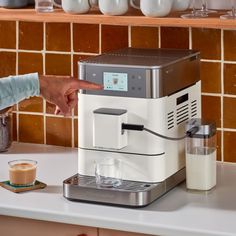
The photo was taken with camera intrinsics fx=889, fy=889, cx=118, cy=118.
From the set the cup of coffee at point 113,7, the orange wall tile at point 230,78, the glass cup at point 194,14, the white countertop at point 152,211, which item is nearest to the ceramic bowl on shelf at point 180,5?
the glass cup at point 194,14

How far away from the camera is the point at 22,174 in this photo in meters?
2.91

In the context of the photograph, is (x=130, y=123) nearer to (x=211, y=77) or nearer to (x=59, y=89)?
(x=59, y=89)

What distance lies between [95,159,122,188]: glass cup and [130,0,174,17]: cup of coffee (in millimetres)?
488

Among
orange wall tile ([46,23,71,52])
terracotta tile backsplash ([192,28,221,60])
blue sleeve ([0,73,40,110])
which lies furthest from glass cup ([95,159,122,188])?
orange wall tile ([46,23,71,52])

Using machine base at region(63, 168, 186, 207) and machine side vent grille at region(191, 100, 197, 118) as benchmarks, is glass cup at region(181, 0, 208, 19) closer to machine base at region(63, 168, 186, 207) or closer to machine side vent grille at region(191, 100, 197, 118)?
machine side vent grille at region(191, 100, 197, 118)

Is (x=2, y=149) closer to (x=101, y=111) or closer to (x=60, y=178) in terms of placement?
(x=60, y=178)

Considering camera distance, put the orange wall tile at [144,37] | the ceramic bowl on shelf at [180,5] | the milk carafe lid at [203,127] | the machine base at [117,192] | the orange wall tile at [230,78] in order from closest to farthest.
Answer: the machine base at [117,192], the milk carafe lid at [203,127], the ceramic bowl on shelf at [180,5], the orange wall tile at [230,78], the orange wall tile at [144,37]

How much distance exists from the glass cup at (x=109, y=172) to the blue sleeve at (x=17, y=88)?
1.01 ft

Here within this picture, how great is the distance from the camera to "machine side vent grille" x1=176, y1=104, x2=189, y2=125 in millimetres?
2876

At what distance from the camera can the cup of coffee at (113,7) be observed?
2.92 m

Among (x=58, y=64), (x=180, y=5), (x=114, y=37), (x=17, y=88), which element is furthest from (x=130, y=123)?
(x=58, y=64)

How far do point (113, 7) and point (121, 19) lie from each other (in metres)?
0.05

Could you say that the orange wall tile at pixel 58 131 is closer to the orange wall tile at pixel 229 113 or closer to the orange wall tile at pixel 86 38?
the orange wall tile at pixel 86 38

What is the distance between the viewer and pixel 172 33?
10.4 feet
